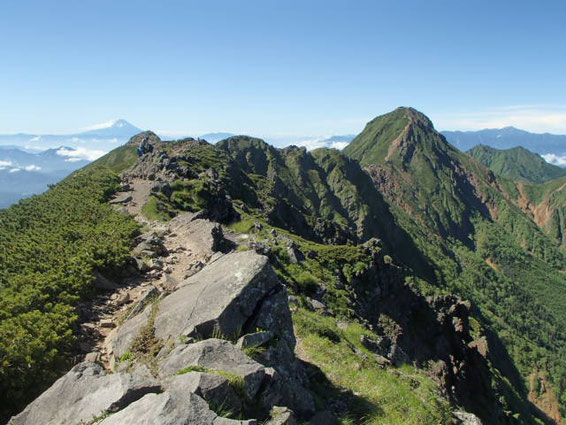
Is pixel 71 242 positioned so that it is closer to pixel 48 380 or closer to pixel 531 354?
pixel 48 380

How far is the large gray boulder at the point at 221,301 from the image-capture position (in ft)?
40.3

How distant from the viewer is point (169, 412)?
24.7ft

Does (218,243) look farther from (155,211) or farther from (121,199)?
(121,199)

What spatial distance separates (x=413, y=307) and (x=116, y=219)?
1974 inches

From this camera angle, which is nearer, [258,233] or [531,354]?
[258,233]

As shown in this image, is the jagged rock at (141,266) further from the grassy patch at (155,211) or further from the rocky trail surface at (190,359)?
the grassy patch at (155,211)

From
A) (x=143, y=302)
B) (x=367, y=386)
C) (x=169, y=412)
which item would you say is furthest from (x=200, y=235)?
(x=169, y=412)

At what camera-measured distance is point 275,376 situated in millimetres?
10617

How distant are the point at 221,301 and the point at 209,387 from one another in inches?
167

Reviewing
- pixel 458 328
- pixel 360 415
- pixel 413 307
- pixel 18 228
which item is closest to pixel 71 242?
pixel 18 228

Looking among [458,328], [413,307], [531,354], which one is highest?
[413,307]

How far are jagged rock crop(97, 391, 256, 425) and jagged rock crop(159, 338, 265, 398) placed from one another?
1822 mm

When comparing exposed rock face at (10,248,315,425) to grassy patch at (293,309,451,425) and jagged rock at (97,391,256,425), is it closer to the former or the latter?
jagged rock at (97,391,256,425)

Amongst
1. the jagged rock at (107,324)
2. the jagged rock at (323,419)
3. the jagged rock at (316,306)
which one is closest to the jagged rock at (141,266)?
the jagged rock at (107,324)
